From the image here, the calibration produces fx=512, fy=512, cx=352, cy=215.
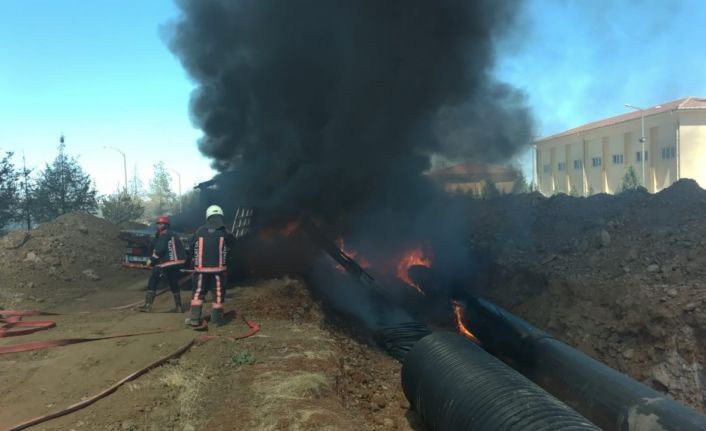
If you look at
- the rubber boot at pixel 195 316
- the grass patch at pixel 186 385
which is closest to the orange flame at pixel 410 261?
the rubber boot at pixel 195 316

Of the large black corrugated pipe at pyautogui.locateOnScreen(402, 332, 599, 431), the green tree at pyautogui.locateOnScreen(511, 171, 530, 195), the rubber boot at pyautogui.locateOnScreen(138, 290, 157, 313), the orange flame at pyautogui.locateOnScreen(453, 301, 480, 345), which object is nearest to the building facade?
the green tree at pyautogui.locateOnScreen(511, 171, 530, 195)

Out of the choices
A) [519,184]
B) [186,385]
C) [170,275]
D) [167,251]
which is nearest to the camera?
[186,385]

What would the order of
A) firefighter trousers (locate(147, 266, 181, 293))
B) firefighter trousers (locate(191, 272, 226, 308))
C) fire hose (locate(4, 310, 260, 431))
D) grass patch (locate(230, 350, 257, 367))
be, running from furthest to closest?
1. firefighter trousers (locate(147, 266, 181, 293))
2. firefighter trousers (locate(191, 272, 226, 308))
3. grass patch (locate(230, 350, 257, 367))
4. fire hose (locate(4, 310, 260, 431))

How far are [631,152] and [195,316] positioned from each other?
4298cm

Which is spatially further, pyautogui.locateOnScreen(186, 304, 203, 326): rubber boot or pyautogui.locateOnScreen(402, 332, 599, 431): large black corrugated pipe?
pyautogui.locateOnScreen(186, 304, 203, 326): rubber boot

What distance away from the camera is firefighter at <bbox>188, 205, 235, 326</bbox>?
7504 mm

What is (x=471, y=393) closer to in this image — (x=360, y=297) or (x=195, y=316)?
(x=195, y=316)

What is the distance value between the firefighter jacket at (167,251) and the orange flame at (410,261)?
23.4ft

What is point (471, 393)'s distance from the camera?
4309 millimetres

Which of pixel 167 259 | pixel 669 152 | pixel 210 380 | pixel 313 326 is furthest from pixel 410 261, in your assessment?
pixel 669 152

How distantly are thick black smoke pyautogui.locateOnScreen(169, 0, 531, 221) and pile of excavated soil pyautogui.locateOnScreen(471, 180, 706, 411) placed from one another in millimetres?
3935

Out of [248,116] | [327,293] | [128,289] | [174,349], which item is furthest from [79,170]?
[174,349]

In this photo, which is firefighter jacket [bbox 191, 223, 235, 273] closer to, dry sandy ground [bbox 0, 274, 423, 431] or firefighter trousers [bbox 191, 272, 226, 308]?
firefighter trousers [bbox 191, 272, 226, 308]

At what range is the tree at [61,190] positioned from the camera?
21.3 metres
